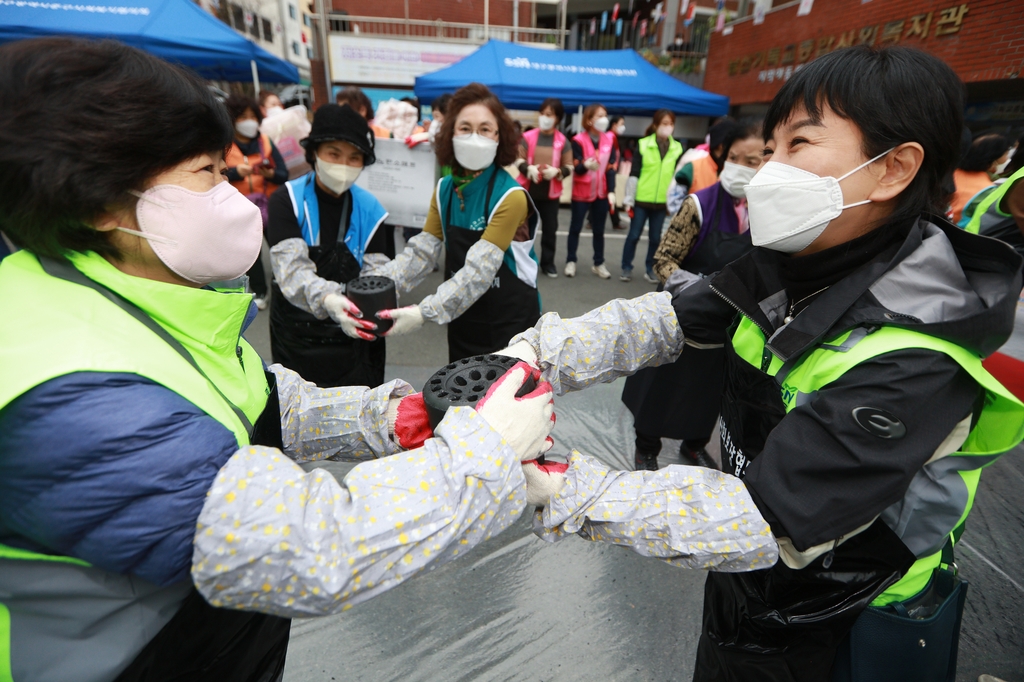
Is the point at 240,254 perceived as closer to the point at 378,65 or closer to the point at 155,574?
the point at 155,574

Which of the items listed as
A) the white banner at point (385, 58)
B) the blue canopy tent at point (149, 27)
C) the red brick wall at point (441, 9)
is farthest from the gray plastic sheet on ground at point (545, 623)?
the red brick wall at point (441, 9)

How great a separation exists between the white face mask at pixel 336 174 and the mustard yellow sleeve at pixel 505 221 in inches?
26.5

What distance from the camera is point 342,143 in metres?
2.43

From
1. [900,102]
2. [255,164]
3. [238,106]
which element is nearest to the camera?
[900,102]

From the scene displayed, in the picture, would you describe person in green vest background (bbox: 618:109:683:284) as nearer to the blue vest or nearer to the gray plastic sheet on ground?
the blue vest

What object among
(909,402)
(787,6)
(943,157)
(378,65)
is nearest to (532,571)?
(909,402)

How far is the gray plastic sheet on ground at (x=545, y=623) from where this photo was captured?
A: 180cm

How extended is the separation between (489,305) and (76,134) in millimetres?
1999

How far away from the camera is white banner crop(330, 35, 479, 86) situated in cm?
1252

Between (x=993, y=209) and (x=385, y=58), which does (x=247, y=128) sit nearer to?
(x=993, y=209)

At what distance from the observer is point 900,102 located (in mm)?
983

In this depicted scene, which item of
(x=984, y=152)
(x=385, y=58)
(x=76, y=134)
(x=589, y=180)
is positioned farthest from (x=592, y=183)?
(x=385, y=58)

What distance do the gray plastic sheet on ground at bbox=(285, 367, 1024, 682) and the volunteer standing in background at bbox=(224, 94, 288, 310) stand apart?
3.76 m

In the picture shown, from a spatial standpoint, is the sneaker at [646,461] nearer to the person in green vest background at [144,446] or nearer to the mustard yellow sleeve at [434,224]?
the mustard yellow sleeve at [434,224]
